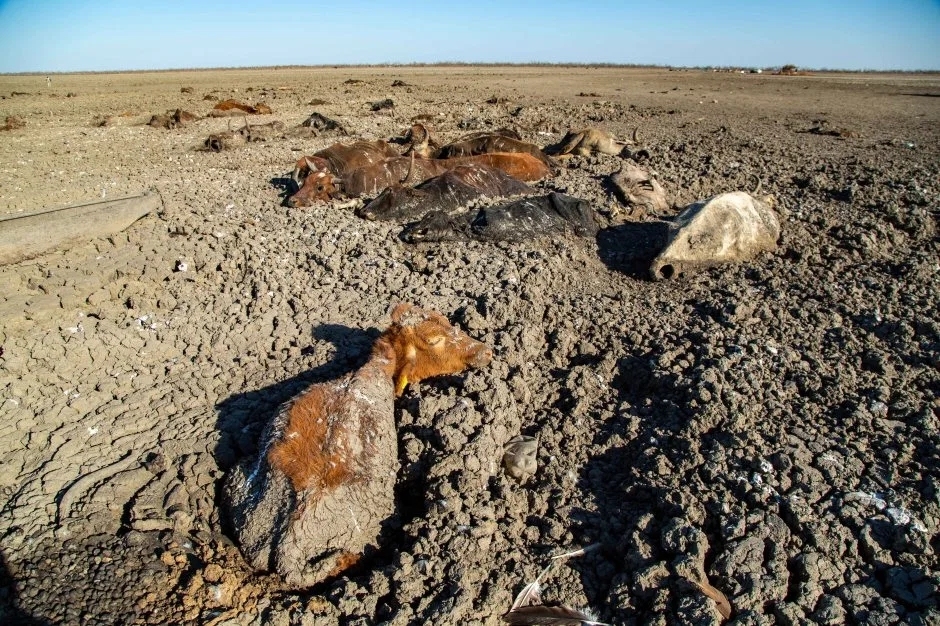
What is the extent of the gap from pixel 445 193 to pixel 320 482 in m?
4.95

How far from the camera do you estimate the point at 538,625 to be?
2479 millimetres

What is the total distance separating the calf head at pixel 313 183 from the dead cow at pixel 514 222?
1591mm

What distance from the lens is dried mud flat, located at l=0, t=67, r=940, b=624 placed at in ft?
8.53

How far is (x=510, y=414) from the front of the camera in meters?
3.60

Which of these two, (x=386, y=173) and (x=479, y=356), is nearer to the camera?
(x=479, y=356)

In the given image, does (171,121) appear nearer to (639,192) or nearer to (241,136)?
(241,136)

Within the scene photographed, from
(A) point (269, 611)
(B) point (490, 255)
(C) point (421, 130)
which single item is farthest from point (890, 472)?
(C) point (421, 130)

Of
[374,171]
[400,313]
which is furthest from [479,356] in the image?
[374,171]

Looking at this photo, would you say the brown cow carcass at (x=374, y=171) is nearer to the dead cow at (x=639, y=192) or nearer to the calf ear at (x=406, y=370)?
the dead cow at (x=639, y=192)

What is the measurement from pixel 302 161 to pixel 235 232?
2125mm

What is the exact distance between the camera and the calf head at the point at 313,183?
7156mm

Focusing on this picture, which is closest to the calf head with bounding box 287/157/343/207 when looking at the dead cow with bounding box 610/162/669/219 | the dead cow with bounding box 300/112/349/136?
the dead cow with bounding box 610/162/669/219

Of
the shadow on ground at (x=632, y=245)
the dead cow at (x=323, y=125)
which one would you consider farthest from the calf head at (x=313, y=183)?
the dead cow at (x=323, y=125)

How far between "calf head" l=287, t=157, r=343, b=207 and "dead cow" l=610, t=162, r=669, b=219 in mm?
3838
